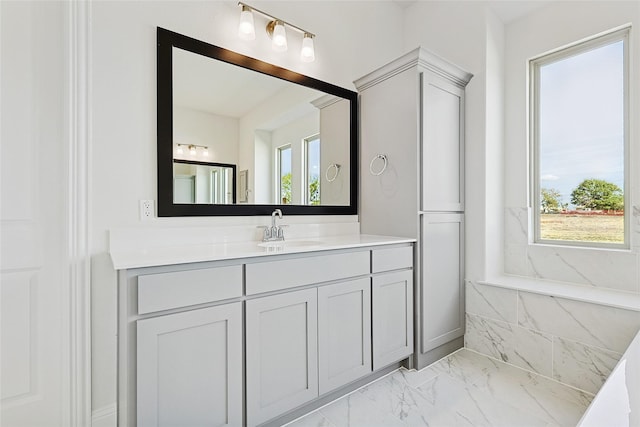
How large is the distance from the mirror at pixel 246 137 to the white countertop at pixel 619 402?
1721 mm

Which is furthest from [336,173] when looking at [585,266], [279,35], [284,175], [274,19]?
[585,266]

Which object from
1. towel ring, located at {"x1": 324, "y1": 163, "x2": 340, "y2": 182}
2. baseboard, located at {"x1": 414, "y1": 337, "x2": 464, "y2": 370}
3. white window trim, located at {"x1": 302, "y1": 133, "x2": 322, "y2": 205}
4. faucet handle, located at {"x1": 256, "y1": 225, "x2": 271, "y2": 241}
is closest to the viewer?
faucet handle, located at {"x1": 256, "y1": 225, "x2": 271, "y2": 241}

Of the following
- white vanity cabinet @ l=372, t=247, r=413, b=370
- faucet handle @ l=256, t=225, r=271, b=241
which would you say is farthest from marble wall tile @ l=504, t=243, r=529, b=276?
faucet handle @ l=256, t=225, r=271, b=241

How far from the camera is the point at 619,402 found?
1.00 metres

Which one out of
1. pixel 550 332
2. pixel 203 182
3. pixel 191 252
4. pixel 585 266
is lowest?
pixel 550 332

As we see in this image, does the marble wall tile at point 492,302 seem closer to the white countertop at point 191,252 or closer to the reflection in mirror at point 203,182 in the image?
the white countertop at point 191,252

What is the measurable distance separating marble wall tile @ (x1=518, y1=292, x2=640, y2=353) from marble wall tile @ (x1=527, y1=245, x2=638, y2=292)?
0.35 meters

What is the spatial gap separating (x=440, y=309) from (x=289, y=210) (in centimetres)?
127

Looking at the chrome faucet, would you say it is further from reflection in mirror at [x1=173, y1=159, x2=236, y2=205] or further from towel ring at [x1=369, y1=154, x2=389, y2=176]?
towel ring at [x1=369, y1=154, x2=389, y2=176]

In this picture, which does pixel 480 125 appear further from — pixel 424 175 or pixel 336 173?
pixel 336 173

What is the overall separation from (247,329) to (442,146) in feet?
5.82

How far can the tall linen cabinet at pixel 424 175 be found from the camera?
7.02ft

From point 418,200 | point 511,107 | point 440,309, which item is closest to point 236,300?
point 418,200

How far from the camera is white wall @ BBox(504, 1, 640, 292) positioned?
1990 mm
